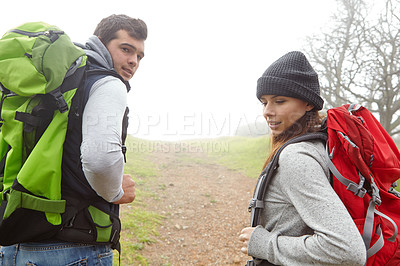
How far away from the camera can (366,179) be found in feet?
5.08

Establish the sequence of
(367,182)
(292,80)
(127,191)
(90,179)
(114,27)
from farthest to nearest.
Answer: (114,27) < (127,191) < (292,80) < (90,179) < (367,182)

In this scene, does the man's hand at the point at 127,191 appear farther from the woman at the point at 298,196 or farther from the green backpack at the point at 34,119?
the woman at the point at 298,196

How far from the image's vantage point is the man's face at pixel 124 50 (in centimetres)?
239

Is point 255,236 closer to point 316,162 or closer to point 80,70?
point 316,162

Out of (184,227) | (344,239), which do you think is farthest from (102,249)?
(184,227)

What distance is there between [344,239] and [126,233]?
4.94 metres

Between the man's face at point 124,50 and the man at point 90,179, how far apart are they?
53 centimetres

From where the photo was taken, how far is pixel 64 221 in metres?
1.66

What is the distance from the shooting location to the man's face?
239 cm

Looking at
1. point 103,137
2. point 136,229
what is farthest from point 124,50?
point 136,229

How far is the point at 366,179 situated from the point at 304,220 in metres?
0.45

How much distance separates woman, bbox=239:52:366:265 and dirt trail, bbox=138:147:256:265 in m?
3.81

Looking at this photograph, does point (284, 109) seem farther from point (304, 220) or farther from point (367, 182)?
point (304, 220)

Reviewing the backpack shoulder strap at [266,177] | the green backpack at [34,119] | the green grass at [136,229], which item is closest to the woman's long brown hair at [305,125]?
the backpack shoulder strap at [266,177]
